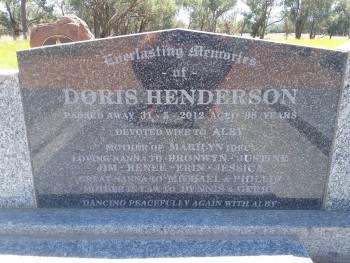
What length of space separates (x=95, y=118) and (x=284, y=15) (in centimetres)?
4508

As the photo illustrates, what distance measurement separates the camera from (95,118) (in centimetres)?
268

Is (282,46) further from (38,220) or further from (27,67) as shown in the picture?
(38,220)

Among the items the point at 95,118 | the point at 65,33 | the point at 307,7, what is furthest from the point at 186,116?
the point at 307,7

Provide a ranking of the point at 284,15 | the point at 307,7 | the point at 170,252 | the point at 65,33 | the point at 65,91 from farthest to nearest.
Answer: the point at 284,15, the point at 307,7, the point at 65,33, the point at 65,91, the point at 170,252

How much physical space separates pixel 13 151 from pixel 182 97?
1442 mm

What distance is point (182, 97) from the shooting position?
263 cm

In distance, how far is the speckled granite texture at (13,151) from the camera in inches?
103

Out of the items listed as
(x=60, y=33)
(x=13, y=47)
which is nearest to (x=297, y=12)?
(x=60, y=33)

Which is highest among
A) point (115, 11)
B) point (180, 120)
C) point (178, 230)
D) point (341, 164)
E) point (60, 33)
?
point (115, 11)

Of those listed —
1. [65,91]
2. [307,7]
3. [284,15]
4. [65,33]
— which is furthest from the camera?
[284,15]

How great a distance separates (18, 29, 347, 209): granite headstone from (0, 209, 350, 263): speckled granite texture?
183 millimetres

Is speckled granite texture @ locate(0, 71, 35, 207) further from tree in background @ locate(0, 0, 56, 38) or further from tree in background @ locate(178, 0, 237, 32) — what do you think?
tree in background @ locate(0, 0, 56, 38)

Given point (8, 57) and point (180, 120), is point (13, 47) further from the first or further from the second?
point (180, 120)

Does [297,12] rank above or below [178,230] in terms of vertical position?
above
